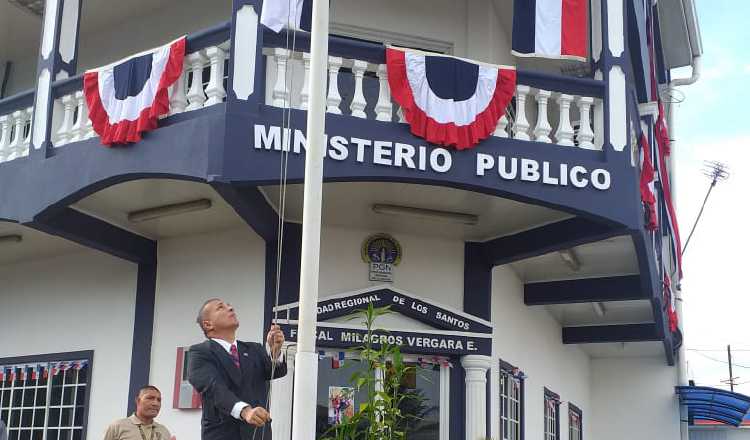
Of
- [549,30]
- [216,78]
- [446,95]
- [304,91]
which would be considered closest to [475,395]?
[446,95]

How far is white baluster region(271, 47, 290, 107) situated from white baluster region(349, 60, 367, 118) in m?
0.67

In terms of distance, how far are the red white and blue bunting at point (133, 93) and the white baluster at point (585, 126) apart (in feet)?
13.2

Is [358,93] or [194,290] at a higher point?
[358,93]

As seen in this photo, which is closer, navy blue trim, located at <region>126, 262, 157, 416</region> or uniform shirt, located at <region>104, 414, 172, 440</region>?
uniform shirt, located at <region>104, 414, 172, 440</region>

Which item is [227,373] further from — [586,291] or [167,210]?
[586,291]

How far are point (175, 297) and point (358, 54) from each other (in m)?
3.63

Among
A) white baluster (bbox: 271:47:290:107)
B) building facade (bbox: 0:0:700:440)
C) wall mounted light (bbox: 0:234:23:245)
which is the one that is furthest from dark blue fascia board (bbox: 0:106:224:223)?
wall mounted light (bbox: 0:234:23:245)

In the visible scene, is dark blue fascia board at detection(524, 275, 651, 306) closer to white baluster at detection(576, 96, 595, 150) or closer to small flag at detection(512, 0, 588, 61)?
white baluster at detection(576, 96, 595, 150)

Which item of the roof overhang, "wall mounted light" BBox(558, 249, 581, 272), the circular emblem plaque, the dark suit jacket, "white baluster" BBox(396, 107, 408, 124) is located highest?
the roof overhang

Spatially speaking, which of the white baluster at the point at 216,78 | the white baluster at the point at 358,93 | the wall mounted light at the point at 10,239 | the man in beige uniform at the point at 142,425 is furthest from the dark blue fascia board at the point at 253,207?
the wall mounted light at the point at 10,239

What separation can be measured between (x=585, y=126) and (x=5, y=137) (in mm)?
6513

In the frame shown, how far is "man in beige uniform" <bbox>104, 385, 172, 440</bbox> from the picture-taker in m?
7.56

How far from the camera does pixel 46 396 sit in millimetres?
12156

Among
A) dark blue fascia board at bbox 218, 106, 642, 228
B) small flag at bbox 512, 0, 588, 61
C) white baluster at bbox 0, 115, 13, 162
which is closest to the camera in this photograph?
dark blue fascia board at bbox 218, 106, 642, 228
